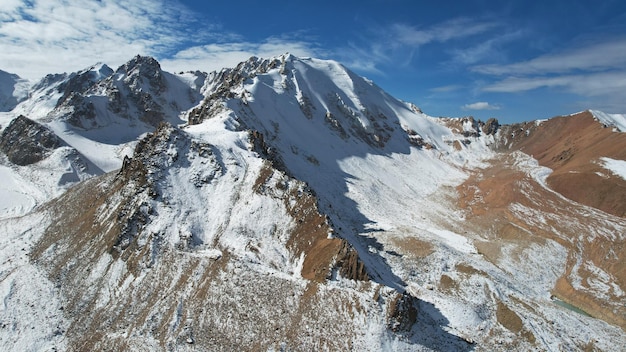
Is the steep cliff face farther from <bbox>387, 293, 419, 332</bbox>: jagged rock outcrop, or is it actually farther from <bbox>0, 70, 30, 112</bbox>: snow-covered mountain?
<bbox>0, 70, 30, 112</bbox>: snow-covered mountain

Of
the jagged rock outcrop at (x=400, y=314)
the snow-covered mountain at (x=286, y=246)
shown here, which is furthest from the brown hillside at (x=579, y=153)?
the jagged rock outcrop at (x=400, y=314)

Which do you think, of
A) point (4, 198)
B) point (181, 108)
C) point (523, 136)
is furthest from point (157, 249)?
point (523, 136)

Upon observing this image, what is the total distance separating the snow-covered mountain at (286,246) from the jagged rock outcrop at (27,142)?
40 centimetres

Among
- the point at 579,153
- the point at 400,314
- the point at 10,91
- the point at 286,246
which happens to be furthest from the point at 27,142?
the point at 10,91

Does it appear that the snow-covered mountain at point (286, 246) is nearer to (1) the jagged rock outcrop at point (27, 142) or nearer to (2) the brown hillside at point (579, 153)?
(1) the jagged rock outcrop at point (27, 142)

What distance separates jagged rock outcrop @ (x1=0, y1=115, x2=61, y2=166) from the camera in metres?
81.9

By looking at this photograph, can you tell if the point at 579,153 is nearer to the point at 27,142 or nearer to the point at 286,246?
the point at 286,246

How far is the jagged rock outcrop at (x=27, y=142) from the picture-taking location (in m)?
81.9

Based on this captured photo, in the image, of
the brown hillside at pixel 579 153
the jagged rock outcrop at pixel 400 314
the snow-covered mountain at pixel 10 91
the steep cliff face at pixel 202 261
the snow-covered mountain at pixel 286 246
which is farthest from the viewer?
the snow-covered mountain at pixel 10 91

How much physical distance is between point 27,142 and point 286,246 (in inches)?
2966

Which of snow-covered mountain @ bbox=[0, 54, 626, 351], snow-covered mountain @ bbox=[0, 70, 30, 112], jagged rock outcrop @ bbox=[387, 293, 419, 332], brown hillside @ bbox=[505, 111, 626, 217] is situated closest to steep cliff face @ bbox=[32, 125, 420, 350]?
snow-covered mountain @ bbox=[0, 54, 626, 351]

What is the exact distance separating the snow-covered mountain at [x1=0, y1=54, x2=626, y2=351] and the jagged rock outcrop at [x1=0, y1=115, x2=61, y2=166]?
1.30ft

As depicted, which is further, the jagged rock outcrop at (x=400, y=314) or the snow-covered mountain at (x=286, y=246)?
the snow-covered mountain at (x=286, y=246)

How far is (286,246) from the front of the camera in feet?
124
